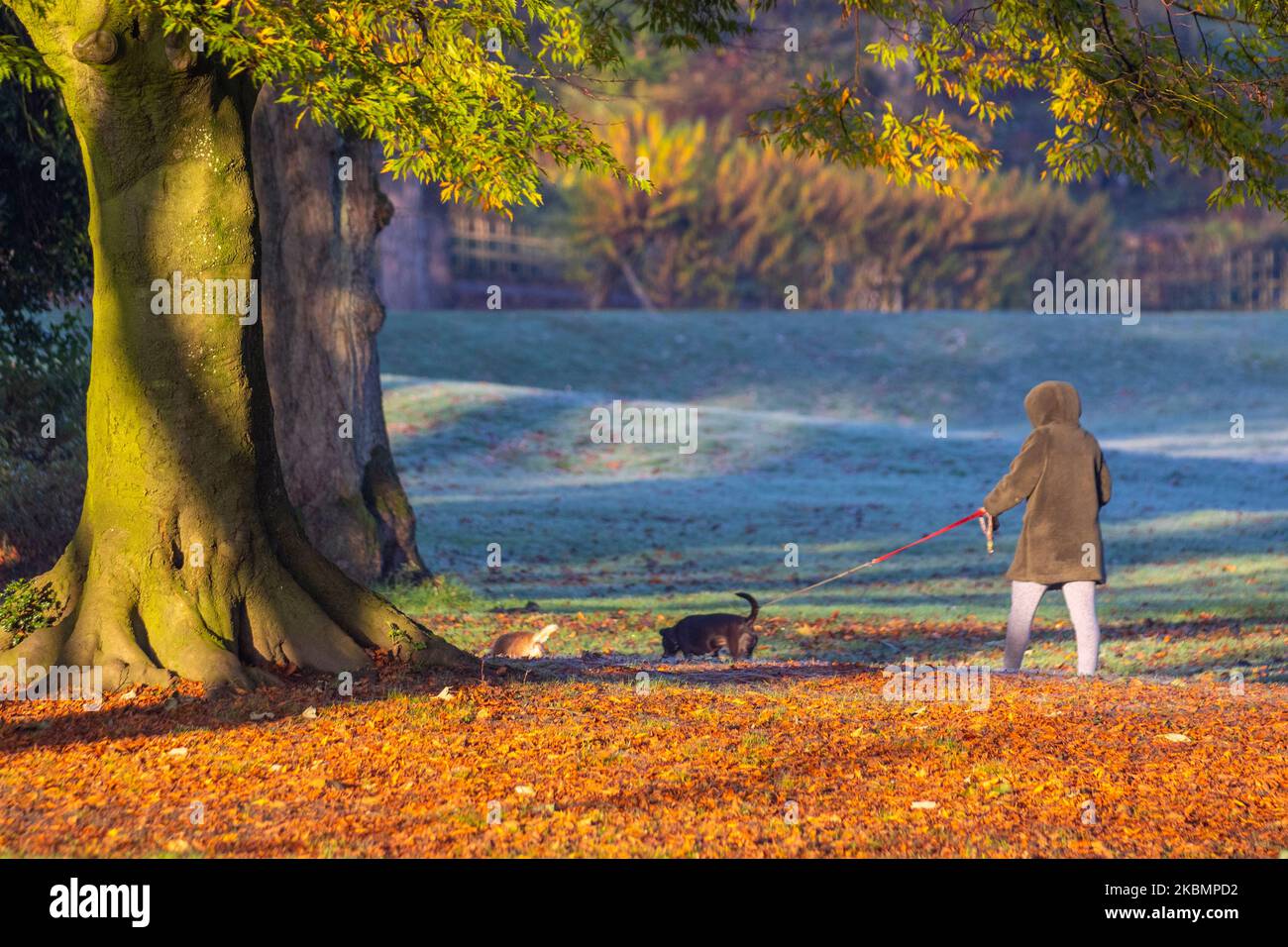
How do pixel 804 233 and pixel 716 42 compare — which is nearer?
pixel 716 42

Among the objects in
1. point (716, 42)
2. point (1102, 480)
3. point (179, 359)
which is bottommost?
point (1102, 480)

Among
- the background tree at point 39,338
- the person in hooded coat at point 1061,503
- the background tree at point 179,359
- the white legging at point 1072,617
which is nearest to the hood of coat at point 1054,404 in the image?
the person in hooded coat at point 1061,503

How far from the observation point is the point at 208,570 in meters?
7.99

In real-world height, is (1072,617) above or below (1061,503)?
below

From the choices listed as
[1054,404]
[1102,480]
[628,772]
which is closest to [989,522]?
[1102,480]

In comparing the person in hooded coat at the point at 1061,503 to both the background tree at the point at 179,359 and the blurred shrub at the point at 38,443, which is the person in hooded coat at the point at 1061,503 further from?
the blurred shrub at the point at 38,443

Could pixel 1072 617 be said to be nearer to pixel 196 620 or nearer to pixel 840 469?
pixel 196 620

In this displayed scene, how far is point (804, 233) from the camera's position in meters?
45.8

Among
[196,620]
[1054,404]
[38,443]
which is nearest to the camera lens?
[196,620]

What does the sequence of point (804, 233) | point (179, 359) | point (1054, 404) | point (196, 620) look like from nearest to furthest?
point (196, 620), point (179, 359), point (1054, 404), point (804, 233)

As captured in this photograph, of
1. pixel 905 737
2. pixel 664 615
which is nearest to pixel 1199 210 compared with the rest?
pixel 664 615

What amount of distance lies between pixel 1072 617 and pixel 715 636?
8.37ft

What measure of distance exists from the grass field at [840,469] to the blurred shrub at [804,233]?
4873 millimetres

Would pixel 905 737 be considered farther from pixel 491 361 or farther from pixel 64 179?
pixel 491 361
